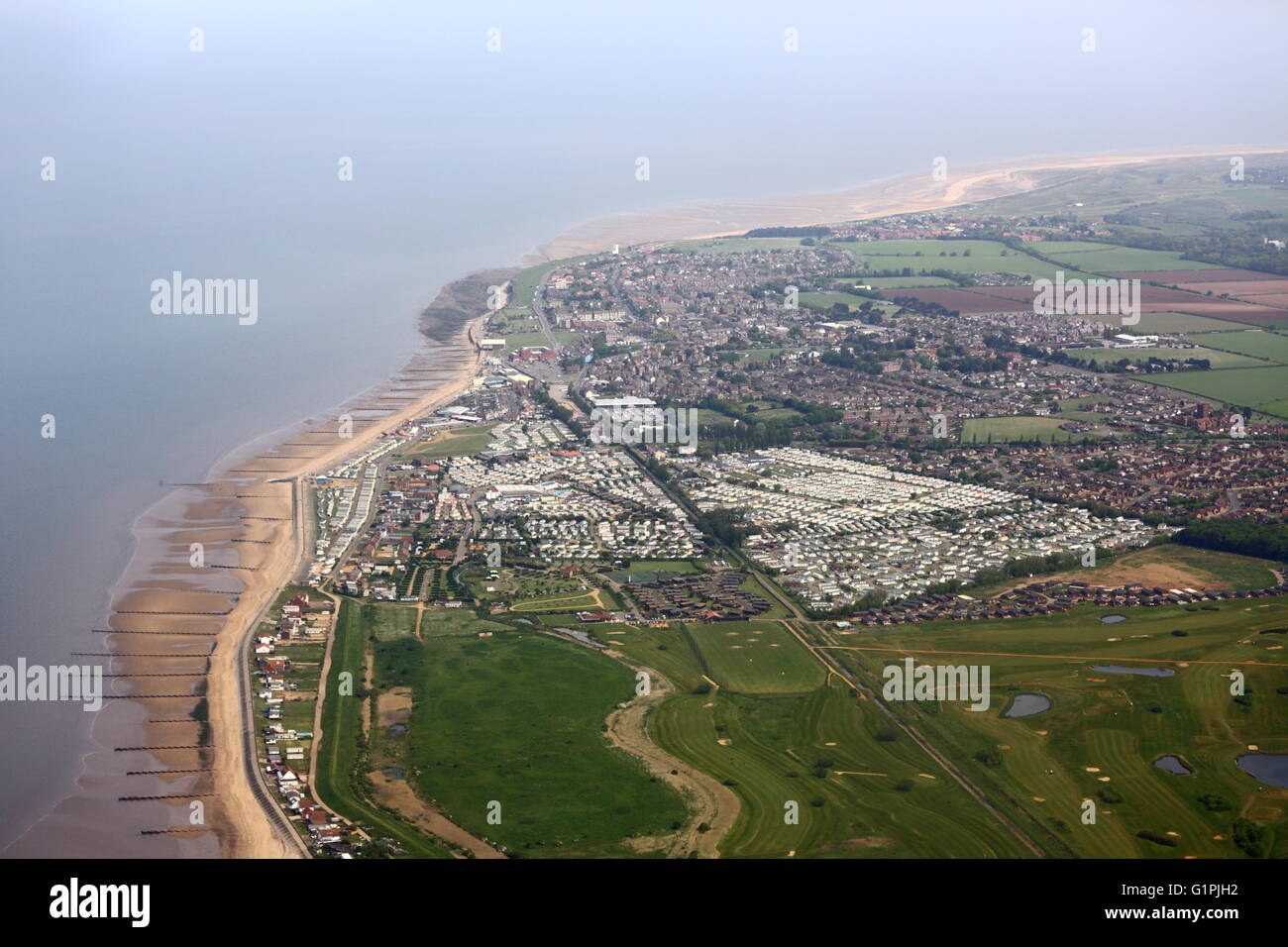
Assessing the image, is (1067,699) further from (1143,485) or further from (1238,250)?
Result: (1238,250)

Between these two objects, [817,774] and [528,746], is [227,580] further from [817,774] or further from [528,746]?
[817,774]

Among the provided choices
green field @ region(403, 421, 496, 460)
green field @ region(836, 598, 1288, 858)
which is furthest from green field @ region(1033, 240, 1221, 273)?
green field @ region(836, 598, 1288, 858)

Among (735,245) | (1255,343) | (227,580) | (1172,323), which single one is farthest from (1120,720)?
(735,245)

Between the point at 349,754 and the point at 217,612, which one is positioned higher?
the point at 217,612

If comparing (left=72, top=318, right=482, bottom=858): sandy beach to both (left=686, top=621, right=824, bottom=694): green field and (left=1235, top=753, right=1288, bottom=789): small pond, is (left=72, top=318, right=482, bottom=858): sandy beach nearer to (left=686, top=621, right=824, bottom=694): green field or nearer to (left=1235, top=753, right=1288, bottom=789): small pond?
(left=686, top=621, right=824, bottom=694): green field

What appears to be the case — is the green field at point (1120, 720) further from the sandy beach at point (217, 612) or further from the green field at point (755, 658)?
the sandy beach at point (217, 612)

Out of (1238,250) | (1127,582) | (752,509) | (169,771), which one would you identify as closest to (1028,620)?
(1127,582)

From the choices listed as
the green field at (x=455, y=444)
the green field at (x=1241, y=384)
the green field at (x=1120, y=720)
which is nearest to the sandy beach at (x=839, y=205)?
the green field at (x=455, y=444)
